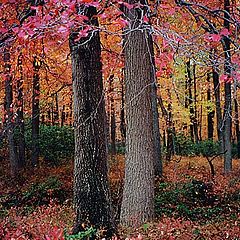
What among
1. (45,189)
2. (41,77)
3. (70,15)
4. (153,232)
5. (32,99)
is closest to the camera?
(70,15)

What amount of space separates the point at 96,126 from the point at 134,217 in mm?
2320

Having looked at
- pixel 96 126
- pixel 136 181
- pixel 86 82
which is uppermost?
pixel 86 82

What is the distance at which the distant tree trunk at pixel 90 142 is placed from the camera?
633 centimetres

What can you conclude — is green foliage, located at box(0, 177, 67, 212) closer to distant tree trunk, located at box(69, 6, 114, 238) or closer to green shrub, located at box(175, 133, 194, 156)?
distant tree trunk, located at box(69, 6, 114, 238)

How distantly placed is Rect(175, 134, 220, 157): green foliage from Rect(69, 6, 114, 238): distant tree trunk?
17.1 meters

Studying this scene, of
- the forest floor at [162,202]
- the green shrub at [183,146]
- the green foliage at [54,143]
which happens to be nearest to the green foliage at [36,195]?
the forest floor at [162,202]

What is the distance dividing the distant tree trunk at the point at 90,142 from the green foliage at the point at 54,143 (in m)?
10.5

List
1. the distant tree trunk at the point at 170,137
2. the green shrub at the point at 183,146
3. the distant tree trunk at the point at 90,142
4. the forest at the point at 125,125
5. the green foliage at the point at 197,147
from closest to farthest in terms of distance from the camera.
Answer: the forest at the point at 125,125
the distant tree trunk at the point at 90,142
the distant tree trunk at the point at 170,137
the green foliage at the point at 197,147
the green shrub at the point at 183,146

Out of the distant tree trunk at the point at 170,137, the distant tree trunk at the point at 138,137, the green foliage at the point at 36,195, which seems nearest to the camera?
the distant tree trunk at the point at 138,137

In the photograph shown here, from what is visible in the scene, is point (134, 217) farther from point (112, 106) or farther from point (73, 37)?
point (112, 106)

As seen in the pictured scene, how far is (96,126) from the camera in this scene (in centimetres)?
649

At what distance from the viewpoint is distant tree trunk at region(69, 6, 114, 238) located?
633 cm

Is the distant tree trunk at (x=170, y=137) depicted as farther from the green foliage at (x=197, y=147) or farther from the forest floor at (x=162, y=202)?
the forest floor at (x=162, y=202)

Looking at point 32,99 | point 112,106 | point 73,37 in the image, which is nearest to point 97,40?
point 73,37
